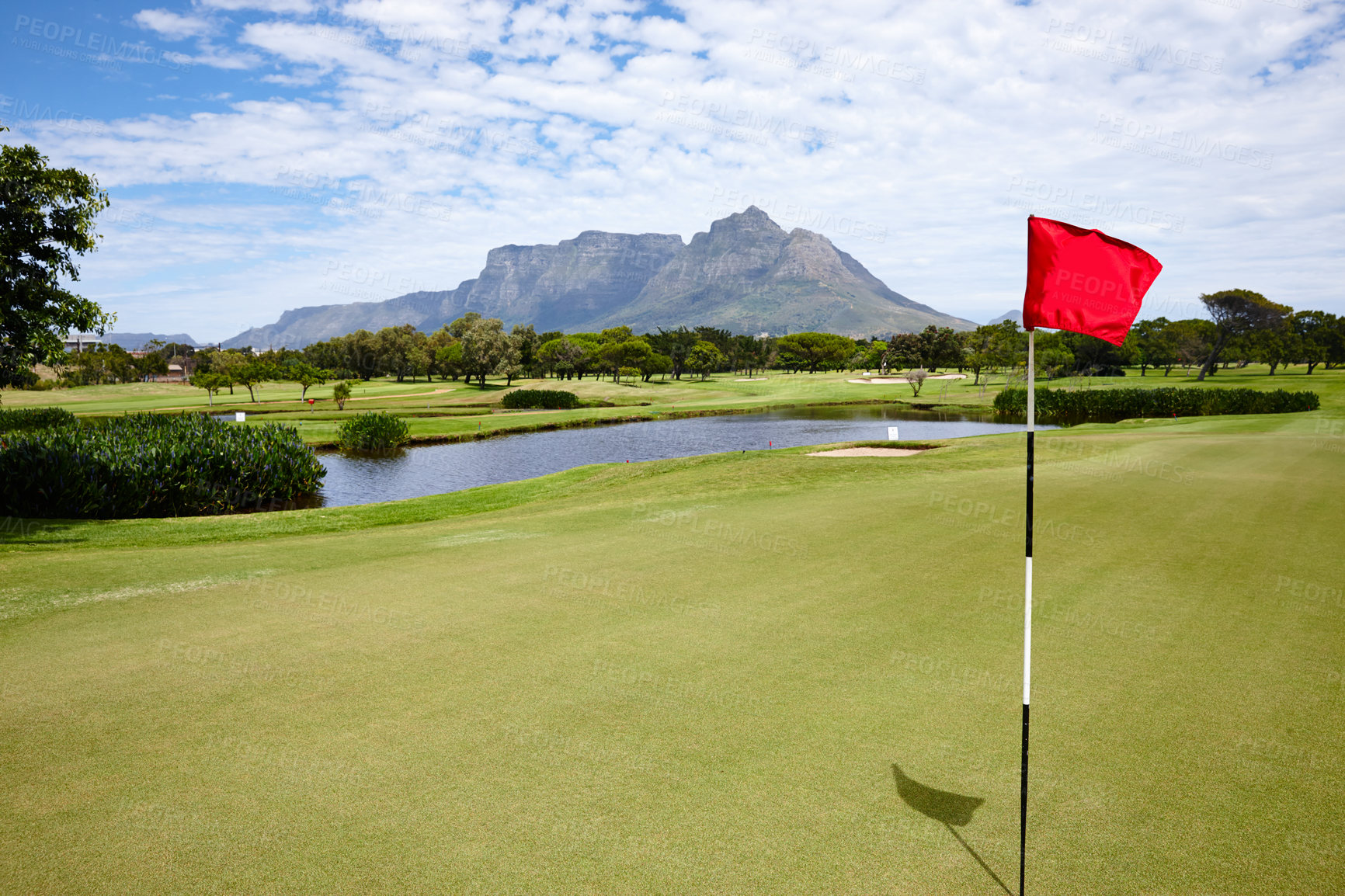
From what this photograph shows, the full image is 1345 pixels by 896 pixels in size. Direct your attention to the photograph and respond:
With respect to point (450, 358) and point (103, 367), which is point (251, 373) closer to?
point (450, 358)

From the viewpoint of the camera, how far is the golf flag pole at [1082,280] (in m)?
5.41

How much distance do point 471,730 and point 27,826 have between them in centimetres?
293

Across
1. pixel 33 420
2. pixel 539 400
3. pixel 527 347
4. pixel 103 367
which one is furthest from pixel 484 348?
pixel 103 367

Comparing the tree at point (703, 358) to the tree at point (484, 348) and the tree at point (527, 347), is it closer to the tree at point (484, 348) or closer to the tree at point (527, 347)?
the tree at point (527, 347)

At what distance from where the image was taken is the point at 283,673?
7.40 meters

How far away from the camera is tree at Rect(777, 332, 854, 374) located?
527ft

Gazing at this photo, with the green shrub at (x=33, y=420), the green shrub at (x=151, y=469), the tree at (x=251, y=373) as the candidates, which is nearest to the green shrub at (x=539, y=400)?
the tree at (x=251, y=373)

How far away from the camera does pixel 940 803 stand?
5168mm

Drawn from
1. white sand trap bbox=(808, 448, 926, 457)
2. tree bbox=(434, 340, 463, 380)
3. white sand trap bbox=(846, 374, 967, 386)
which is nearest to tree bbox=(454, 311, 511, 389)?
tree bbox=(434, 340, 463, 380)

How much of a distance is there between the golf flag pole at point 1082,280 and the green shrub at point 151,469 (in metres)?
24.5

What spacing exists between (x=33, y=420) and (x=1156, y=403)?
68.4 m

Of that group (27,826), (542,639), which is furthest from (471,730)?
(27,826)

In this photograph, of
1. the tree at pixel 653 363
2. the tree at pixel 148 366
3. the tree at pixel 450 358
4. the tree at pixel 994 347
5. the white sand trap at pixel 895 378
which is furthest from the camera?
the tree at pixel 148 366

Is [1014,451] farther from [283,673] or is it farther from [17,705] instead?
[17,705]
